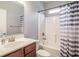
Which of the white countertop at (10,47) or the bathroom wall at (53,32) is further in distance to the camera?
the bathroom wall at (53,32)

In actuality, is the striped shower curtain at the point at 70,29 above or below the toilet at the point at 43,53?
above

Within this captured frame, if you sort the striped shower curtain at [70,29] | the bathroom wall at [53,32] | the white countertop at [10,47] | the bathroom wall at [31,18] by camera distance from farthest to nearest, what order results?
the bathroom wall at [53,32] → the bathroom wall at [31,18] → the striped shower curtain at [70,29] → the white countertop at [10,47]

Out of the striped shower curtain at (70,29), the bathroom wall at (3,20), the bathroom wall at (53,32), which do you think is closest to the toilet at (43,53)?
the bathroom wall at (53,32)

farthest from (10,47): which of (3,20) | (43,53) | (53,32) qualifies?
(53,32)

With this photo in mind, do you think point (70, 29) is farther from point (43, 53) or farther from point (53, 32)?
point (43, 53)

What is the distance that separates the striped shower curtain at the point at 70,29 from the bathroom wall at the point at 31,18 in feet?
1.87

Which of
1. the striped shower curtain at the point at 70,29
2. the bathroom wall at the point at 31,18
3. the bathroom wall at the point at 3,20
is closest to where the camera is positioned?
the bathroom wall at the point at 3,20

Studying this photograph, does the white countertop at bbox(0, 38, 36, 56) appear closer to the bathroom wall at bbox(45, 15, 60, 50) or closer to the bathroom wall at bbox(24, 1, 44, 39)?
the bathroom wall at bbox(24, 1, 44, 39)

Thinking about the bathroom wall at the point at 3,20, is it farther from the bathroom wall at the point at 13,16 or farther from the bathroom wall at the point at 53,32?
the bathroom wall at the point at 53,32

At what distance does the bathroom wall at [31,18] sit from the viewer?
6.27 ft

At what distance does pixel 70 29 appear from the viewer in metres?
1.81

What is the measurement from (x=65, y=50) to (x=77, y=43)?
368 mm

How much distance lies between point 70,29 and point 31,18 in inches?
32.8

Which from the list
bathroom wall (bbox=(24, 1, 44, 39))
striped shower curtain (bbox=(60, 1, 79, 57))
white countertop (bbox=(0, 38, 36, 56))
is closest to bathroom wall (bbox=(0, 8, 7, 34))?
white countertop (bbox=(0, 38, 36, 56))
